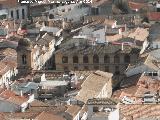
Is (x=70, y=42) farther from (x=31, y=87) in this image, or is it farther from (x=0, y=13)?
(x=0, y=13)

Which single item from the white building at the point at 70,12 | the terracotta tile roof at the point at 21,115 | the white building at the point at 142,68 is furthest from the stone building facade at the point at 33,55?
the white building at the point at 70,12

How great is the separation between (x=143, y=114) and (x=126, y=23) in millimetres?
50360

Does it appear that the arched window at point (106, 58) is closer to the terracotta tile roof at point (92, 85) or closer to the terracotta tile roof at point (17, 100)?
the terracotta tile roof at point (92, 85)

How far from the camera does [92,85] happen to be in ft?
245

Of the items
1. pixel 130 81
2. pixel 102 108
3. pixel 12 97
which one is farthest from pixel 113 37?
pixel 102 108

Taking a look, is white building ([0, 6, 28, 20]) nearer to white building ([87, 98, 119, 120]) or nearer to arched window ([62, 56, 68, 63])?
arched window ([62, 56, 68, 63])

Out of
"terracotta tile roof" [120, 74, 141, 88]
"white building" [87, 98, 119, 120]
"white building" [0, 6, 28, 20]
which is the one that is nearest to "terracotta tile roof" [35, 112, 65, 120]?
"white building" [87, 98, 119, 120]

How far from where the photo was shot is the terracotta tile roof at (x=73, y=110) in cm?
6280

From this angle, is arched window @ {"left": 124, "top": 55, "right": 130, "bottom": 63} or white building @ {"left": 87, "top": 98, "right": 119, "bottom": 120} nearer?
white building @ {"left": 87, "top": 98, "right": 119, "bottom": 120}

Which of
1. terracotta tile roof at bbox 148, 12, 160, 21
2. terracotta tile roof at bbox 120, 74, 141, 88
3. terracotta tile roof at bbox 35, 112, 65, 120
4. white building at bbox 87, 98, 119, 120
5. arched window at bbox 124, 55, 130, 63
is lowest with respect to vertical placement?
terracotta tile roof at bbox 120, 74, 141, 88

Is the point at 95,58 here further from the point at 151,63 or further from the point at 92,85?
the point at 92,85

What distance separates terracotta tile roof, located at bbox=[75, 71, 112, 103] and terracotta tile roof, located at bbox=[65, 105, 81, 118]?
3.64 m

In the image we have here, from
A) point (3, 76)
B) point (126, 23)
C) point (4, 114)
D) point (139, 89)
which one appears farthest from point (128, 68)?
point (126, 23)

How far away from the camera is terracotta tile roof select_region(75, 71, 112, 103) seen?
231 ft
